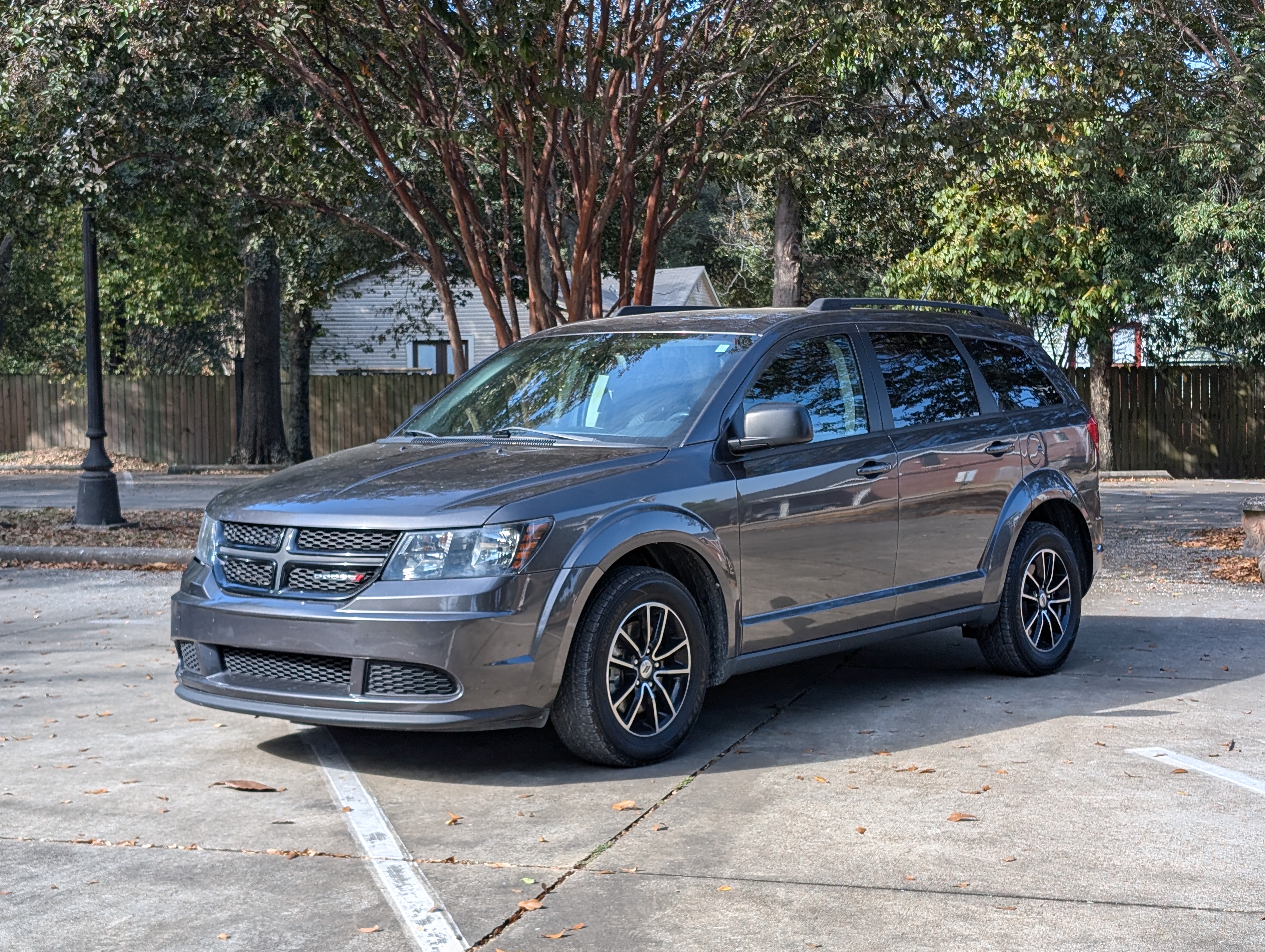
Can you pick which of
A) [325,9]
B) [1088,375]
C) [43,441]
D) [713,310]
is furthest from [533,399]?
[43,441]

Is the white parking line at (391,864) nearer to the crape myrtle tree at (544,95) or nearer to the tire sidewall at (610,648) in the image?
the tire sidewall at (610,648)

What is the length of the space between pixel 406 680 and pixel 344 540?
589 millimetres

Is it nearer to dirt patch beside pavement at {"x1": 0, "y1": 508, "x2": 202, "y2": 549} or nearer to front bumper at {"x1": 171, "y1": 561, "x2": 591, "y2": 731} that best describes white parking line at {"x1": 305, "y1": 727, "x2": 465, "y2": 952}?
front bumper at {"x1": 171, "y1": 561, "x2": 591, "y2": 731}

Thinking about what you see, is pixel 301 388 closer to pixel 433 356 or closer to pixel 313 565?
pixel 433 356

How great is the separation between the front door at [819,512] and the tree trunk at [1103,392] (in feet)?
72.3

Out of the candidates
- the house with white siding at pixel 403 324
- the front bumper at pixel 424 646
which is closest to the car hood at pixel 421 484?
the front bumper at pixel 424 646

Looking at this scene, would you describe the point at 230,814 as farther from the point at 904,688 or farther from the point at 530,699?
the point at 904,688

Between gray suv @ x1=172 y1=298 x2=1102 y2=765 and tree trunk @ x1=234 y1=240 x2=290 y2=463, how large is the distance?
74.6 ft

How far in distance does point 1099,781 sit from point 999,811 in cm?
65

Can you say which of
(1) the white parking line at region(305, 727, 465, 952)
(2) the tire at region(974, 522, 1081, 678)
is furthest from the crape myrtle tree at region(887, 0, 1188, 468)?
(1) the white parking line at region(305, 727, 465, 952)

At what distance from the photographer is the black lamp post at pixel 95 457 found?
16062mm

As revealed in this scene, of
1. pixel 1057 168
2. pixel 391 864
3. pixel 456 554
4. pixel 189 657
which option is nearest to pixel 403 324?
pixel 1057 168

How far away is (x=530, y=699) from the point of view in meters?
5.73

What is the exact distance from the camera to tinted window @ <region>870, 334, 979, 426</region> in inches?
296
